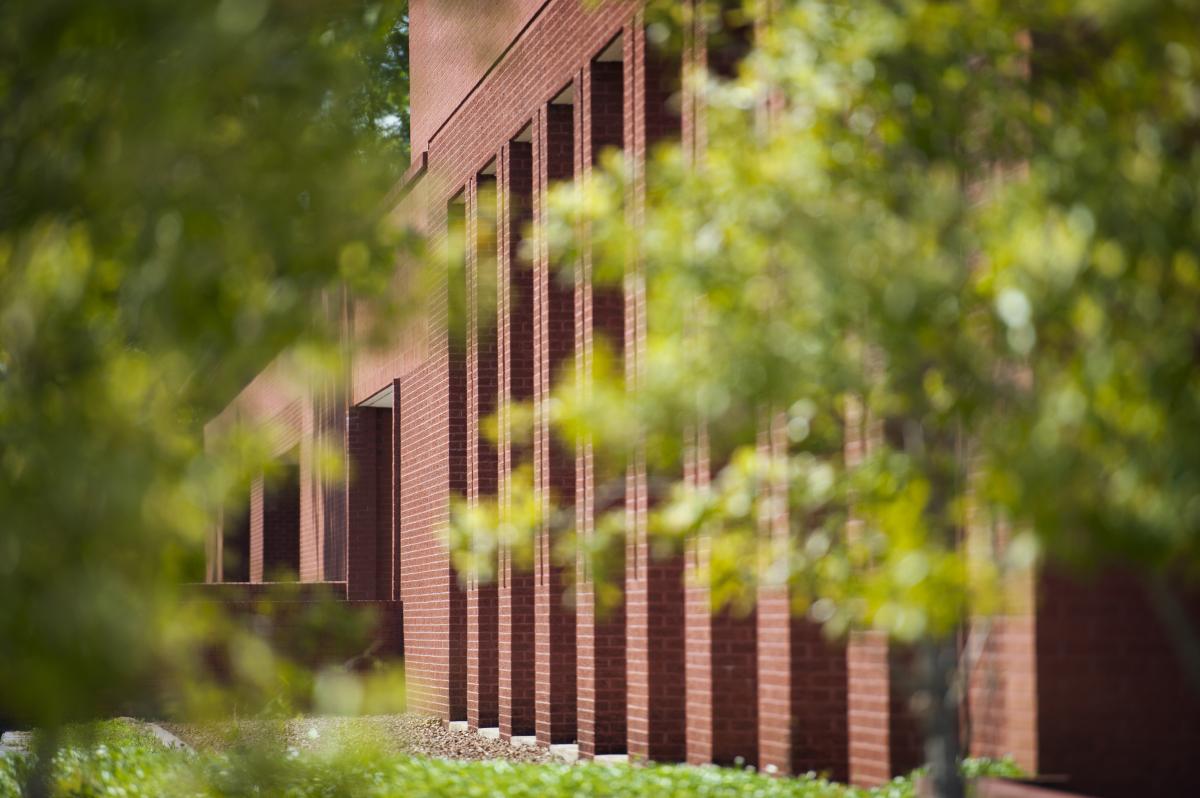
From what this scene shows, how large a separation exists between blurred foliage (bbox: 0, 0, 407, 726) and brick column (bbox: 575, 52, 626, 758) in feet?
36.3

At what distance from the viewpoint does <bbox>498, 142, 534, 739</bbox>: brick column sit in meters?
18.6

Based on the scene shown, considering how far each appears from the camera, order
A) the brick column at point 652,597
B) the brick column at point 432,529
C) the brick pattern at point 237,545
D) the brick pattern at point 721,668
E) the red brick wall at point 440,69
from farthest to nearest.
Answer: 1. the brick pattern at point 237,545
2. the brick column at point 432,529
3. the red brick wall at point 440,69
4. the brick column at point 652,597
5. the brick pattern at point 721,668

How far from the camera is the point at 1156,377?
451 centimetres

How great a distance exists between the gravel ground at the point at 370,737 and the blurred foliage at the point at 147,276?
0.61 meters

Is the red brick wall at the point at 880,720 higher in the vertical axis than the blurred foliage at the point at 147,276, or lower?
lower

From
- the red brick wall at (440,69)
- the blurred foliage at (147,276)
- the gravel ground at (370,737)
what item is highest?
the red brick wall at (440,69)

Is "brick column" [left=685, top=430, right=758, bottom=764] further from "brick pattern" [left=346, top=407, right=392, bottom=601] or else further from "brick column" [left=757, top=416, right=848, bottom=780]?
"brick pattern" [left=346, top=407, right=392, bottom=601]

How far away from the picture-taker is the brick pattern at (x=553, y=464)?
1717cm

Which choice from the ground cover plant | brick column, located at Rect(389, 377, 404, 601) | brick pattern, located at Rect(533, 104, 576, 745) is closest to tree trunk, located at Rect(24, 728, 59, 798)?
the ground cover plant

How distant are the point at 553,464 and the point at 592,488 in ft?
7.29

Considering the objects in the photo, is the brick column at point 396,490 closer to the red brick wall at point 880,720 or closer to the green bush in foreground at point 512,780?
the green bush in foreground at point 512,780

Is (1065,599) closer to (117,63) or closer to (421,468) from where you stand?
(117,63)

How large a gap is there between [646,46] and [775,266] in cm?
869

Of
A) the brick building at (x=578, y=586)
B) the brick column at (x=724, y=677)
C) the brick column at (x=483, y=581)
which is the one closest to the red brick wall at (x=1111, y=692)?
the brick building at (x=578, y=586)
